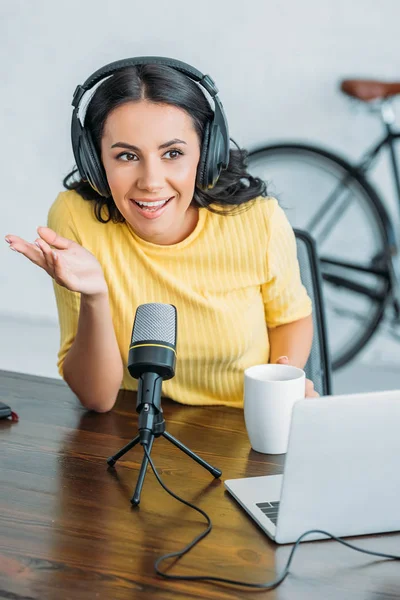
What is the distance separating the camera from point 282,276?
59.6 inches

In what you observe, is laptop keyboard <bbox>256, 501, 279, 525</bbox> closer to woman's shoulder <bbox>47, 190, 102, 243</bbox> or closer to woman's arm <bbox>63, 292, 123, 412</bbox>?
woman's arm <bbox>63, 292, 123, 412</bbox>

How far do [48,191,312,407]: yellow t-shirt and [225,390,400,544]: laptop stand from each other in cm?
57

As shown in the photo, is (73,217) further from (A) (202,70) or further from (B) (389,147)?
(A) (202,70)

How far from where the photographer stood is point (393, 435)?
0.85 m

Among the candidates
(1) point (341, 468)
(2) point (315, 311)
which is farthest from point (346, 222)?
(1) point (341, 468)

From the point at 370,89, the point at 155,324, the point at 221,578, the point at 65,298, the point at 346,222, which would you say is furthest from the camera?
the point at 346,222

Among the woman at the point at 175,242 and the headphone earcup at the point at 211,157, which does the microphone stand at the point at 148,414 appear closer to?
the woman at the point at 175,242

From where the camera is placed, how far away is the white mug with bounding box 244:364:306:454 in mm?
1108

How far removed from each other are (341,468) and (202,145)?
0.72m

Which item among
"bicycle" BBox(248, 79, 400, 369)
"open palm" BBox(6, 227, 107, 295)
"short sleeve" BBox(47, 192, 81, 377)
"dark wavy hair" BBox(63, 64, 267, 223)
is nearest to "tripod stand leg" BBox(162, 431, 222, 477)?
"open palm" BBox(6, 227, 107, 295)

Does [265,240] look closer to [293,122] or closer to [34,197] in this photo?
[293,122]

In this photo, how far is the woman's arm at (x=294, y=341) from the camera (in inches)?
59.0

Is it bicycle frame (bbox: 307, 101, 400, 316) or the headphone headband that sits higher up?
the headphone headband

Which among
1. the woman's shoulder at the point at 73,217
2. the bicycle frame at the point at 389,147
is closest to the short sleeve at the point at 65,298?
the woman's shoulder at the point at 73,217
